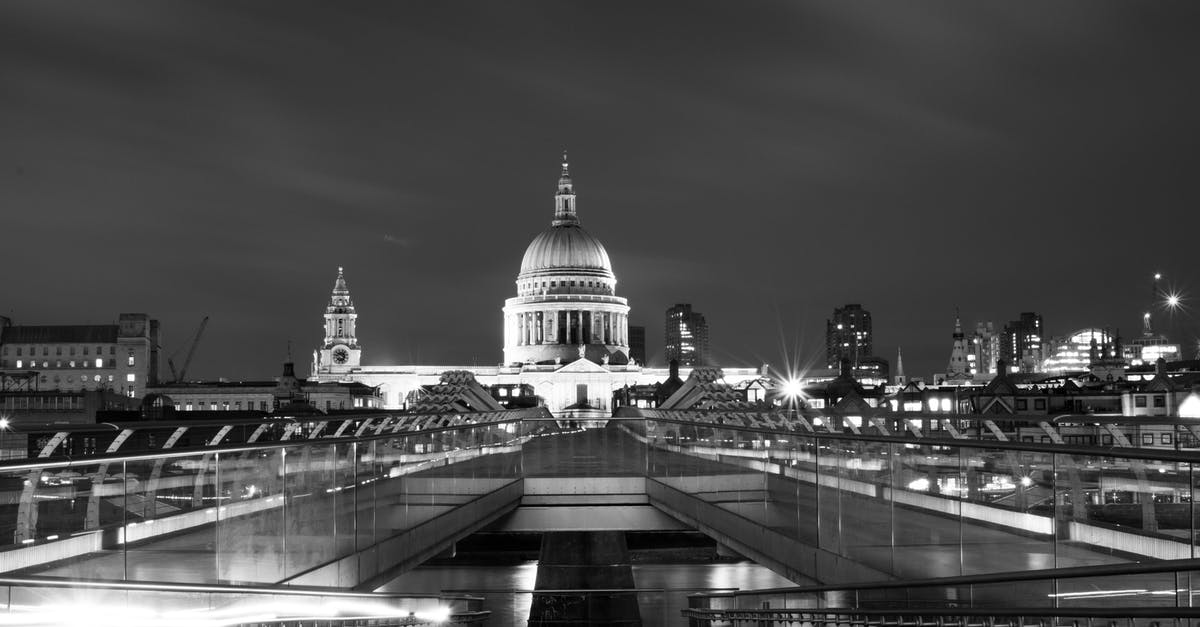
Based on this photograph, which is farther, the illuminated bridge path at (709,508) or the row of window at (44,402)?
the row of window at (44,402)

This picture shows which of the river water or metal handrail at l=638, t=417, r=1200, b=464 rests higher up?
metal handrail at l=638, t=417, r=1200, b=464

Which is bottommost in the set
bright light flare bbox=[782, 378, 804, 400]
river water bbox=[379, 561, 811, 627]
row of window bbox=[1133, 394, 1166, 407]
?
river water bbox=[379, 561, 811, 627]

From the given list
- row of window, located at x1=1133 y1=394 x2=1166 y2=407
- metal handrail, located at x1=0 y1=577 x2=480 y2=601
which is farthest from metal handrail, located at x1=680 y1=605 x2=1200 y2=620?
row of window, located at x1=1133 y1=394 x2=1166 y2=407

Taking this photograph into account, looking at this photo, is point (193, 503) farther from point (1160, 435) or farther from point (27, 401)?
point (27, 401)

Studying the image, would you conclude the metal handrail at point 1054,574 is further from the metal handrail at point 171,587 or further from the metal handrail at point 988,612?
the metal handrail at point 171,587

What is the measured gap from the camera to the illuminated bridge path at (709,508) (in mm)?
9070

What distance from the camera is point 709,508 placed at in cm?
2133

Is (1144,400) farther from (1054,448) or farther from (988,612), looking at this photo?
(988,612)

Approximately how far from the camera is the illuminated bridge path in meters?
9.07

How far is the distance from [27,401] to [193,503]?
180 m

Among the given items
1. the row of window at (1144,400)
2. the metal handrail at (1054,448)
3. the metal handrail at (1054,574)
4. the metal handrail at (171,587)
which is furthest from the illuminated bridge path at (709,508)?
the row of window at (1144,400)

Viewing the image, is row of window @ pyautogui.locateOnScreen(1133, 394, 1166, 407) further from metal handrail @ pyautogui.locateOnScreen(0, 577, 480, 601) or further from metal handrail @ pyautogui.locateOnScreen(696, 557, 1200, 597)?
metal handrail @ pyautogui.locateOnScreen(0, 577, 480, 601)

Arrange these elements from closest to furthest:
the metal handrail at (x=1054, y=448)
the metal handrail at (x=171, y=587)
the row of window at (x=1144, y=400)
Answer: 1. the metal handrail at (x=171, y=587)
2. the metal handrail at (x=1054, y=448)
3. the row of window at (x=1144, y=400)

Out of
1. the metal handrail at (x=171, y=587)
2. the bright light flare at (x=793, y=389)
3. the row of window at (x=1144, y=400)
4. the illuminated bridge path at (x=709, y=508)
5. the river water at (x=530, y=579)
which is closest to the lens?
the metal handrail at (x=171, y=587)
